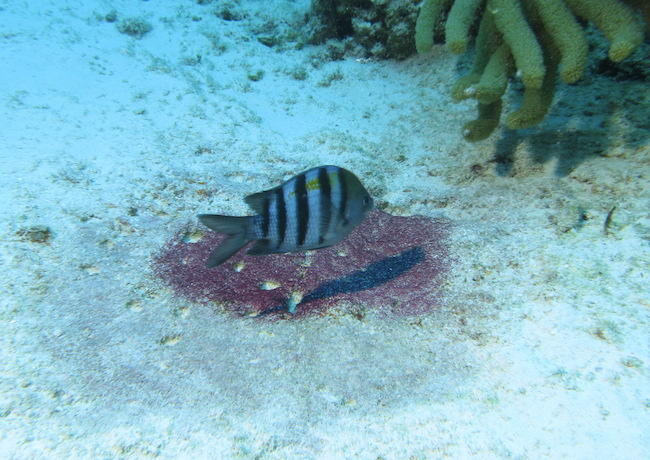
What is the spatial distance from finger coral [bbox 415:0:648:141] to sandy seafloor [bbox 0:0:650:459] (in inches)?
34.6

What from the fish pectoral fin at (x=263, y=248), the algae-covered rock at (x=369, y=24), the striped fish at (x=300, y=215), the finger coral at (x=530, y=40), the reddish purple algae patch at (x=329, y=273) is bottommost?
the reddish purple algae patch at (x=329, y=273)

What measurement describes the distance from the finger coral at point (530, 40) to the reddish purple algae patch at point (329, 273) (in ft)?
3.91

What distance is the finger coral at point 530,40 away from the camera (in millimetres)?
2627

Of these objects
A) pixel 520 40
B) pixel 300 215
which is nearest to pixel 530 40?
pixel 520 40

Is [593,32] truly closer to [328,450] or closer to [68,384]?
[328,450]

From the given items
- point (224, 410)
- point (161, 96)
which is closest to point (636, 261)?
point (224, 410)

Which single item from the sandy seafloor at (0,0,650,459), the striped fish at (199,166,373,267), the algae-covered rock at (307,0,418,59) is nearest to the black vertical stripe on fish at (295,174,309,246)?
the striped fish at (199,166,373,267)

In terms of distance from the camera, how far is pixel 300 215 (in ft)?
6.00

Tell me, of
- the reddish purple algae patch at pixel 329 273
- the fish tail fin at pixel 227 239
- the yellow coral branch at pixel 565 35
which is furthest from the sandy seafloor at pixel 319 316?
the yellow coral branch at pixel 565 35

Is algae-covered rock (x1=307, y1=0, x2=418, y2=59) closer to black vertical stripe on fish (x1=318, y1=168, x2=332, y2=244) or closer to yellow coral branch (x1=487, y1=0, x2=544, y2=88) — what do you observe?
yellow coral branch (x1=487, y1=0, x2=544, y2=88)

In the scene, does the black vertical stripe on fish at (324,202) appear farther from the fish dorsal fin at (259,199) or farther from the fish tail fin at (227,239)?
the fish tail fin at (227,239)

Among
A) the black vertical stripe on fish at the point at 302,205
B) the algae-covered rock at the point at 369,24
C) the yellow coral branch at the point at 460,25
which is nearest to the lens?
the black vertical stripe on fish at the point at 302,205

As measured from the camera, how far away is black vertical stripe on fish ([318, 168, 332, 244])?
6.04 ft

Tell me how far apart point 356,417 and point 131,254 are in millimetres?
2119
